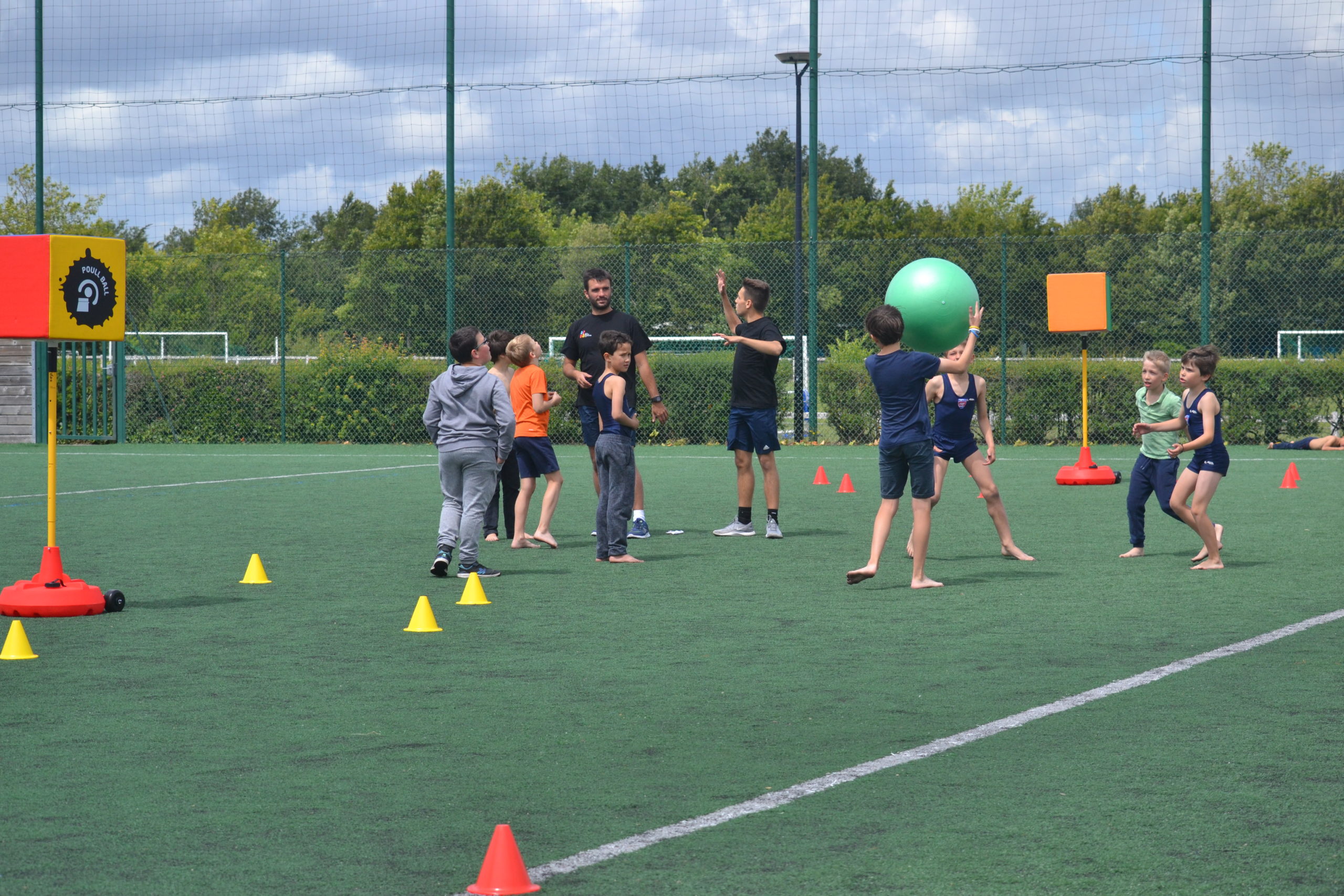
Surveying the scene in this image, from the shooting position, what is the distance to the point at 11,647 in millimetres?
6945

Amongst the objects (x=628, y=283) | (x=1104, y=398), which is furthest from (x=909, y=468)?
(x=628, y=283)

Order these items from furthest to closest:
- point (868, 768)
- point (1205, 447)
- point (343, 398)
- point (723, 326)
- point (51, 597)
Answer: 1. point (723, 326)
2. point (343, 398)
3. point (1205, 447)
4. point (51, 597)
5. point (868, 768)

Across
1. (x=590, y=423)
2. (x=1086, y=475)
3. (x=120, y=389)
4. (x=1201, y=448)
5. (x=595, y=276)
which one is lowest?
(x=1086, y=475)

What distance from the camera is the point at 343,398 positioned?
2483 cm

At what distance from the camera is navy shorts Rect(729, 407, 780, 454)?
38.6 feet

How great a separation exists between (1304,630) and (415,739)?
4489mm

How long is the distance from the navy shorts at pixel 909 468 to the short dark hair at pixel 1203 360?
197 cm

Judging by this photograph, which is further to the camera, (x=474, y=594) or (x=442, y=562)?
(x=442, y=562)

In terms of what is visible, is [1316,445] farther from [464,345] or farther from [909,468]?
[464,345]

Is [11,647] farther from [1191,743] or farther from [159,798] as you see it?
[1191,743]

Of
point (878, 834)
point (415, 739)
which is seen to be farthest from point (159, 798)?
point (878, 834)

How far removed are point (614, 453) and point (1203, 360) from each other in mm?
3840

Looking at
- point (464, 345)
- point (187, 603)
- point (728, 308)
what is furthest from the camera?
point (728, 308)

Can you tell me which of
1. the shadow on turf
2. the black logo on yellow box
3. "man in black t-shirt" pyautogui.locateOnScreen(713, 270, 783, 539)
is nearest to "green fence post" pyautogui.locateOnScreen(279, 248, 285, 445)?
"man in black t-shirt" pyautogui.locateOnScreen(713, 270, 783, 539)
